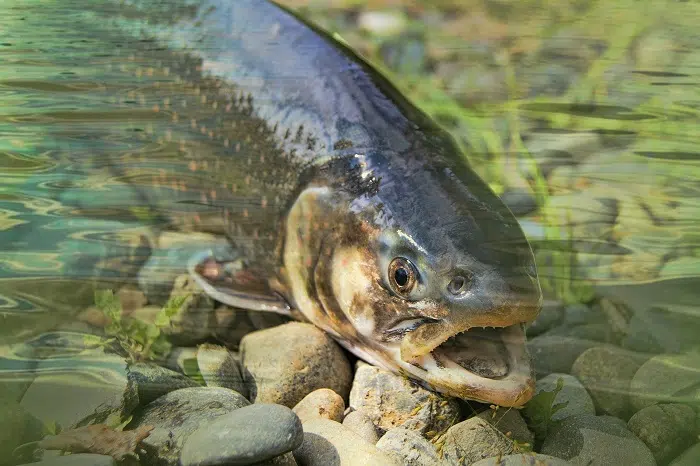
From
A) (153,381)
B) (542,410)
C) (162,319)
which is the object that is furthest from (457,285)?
(162,319)

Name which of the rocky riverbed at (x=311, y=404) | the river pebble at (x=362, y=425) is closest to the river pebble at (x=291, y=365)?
the rocky riverbed at (x=311, y=404)

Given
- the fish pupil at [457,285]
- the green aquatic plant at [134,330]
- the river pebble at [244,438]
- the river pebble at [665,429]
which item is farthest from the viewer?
the green aquatic plant at [134,330]

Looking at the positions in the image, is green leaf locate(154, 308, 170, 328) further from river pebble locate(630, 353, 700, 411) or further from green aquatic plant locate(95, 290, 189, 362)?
river pebble locate(630, 353, 700, 411)

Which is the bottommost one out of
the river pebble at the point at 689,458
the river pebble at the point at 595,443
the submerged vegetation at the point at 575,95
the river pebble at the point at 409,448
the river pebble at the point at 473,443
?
the river pebble at the point at 409,448

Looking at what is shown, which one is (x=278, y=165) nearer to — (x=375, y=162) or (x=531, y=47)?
(x=375, y=162)

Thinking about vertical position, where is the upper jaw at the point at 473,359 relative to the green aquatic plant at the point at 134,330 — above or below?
above

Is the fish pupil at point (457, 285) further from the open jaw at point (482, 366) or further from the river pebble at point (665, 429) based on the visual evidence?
the river pebble at point (665, 429)

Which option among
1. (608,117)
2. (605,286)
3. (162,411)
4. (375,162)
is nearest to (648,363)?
(605,286)
